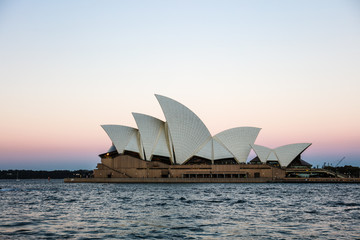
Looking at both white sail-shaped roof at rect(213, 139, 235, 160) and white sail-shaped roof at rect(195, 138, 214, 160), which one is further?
white sail-shaped roof at rect(213, 139, 235, 160)

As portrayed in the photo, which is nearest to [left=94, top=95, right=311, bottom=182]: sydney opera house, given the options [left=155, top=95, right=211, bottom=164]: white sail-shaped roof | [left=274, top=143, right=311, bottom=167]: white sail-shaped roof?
[left=155, top=95, right=211, bottom=164]: white sail-shaped roof

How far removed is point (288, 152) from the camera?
89.6 metres

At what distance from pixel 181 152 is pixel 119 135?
14.4 m

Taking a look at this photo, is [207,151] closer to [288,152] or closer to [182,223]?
[288,152]

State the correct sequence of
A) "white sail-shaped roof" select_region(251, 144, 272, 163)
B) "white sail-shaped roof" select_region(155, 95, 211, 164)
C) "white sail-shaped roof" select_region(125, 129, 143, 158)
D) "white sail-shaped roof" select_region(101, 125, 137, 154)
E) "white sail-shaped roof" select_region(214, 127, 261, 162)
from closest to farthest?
"white sail-shaped roof" select_region(155, 95, 211, 164), "white sail-shaped roof" select_region(125, 129, 143, 158), "white sail-shaped roof" select_region(101, 125, 137, 154), "white sail-shaped roof" select_region(214, 127, 261, 162), "white sail-shaped roof" select_region(251, 144, 272, 163)

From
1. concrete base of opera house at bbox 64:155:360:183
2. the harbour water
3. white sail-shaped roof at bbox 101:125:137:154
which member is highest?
white sail-shaped roof at bbox 101:125:137:154

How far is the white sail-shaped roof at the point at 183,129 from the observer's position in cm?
7750

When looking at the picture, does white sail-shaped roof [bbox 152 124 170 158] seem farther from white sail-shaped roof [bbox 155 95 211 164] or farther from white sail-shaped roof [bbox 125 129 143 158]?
white sail-shaped roof [bbox 125 129 143 158]

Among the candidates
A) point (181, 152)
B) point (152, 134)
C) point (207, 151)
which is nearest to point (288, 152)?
point (207, 151)

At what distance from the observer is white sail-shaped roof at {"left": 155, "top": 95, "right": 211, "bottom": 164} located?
7750cm

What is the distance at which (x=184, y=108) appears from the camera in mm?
78938

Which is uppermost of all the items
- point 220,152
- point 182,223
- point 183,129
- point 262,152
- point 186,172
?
point 183,129

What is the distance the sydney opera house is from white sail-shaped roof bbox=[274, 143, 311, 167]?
0.26m

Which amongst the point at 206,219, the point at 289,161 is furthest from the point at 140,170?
the point at 206,219
